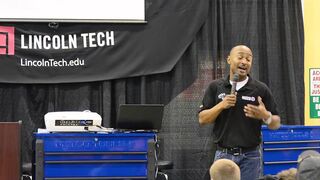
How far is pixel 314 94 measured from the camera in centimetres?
515

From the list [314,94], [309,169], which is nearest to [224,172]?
[309,169]

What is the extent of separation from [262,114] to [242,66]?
1.31ft

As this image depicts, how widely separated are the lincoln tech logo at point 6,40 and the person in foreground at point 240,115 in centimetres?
214

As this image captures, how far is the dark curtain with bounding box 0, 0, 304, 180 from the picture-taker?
4734 mm

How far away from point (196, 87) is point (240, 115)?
1.55 m

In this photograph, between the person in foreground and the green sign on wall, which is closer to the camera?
the person in foreground

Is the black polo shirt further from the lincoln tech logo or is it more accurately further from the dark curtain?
the lincoln tech logo

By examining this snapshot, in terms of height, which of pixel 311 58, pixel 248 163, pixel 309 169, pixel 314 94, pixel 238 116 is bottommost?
pixel 248 163

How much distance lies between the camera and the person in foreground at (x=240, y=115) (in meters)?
3.33

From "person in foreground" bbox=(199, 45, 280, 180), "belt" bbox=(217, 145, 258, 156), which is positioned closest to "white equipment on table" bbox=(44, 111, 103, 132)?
"person in foreground" bbox=(199, 45, 280, 180)

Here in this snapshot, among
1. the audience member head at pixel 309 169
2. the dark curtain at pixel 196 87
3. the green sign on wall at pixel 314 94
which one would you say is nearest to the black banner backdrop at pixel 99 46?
the dark curtain at pixel 196 87

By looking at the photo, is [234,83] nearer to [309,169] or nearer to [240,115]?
[240,115]

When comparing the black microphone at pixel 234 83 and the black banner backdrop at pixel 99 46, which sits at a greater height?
the black banner backdrop at pixel 99 46

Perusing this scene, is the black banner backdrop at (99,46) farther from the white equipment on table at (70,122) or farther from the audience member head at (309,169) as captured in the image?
the audience member head at (309,169)
